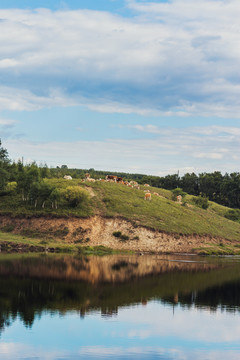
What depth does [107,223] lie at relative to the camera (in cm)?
10550

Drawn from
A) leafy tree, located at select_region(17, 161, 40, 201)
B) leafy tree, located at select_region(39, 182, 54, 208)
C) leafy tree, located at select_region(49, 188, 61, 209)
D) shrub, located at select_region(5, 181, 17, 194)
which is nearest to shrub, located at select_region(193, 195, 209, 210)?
leafy tree, located at select_region(49, 188, 61, 209)

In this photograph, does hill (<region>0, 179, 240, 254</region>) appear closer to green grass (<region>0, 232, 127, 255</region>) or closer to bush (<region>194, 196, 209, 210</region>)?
green grass (<region>0, 232, 127, 255</region>)

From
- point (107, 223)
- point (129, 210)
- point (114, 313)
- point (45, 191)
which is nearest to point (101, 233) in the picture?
point (107, 223)

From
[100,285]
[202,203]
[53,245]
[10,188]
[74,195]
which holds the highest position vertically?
[10,188]

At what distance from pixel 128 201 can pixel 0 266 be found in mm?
57977

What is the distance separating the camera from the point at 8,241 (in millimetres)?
90000

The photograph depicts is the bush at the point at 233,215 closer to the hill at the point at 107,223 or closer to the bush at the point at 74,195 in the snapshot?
the hill at the point at 107,223

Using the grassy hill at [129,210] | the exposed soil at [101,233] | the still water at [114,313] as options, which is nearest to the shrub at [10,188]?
the grassy hill at [129,210]

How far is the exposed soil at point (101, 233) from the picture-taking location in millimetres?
99125

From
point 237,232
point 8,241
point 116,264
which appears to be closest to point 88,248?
point 8,241

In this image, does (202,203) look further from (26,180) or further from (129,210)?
(26,180)

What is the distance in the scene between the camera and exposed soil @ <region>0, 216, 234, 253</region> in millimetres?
99125

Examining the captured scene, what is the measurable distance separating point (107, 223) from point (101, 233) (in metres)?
3.33

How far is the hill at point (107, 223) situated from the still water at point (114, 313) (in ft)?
102
